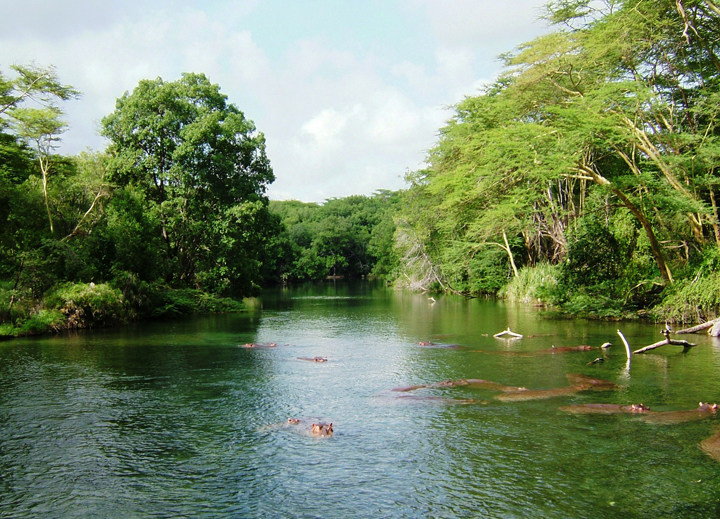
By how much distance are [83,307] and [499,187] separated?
17.1 meters

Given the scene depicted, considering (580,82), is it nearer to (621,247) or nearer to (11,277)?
(621,247)

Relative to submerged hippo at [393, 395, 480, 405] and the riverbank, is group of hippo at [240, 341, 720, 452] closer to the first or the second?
submerged hippo at [393, 395, 480, 405]

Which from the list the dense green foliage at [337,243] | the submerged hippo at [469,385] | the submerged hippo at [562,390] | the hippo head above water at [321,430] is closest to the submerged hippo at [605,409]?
the submerged hippo at [562,390]

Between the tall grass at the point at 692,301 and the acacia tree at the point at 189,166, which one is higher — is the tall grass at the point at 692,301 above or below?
below

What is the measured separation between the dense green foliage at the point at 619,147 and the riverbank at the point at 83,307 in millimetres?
14509

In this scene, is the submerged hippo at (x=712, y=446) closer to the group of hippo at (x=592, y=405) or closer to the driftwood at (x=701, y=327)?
the group of hippo at (x=592, y=405)

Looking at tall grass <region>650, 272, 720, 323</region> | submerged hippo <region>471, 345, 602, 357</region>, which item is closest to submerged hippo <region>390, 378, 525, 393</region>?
submerged hippo <region>471, 345, 602, 357</region>

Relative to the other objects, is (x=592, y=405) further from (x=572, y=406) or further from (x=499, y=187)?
(x=499, y=187)

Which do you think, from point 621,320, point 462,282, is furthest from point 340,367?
point 462,282

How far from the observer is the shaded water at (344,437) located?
7.07 m

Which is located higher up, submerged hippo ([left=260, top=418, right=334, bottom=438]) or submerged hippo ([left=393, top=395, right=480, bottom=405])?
submerged hippo ([left=393, top=395, right=480, bottom=405])

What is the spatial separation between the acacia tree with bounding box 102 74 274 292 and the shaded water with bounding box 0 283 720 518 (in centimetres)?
1395

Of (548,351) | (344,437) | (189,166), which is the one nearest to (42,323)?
(189,166)

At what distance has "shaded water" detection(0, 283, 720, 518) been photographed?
23.2ft
